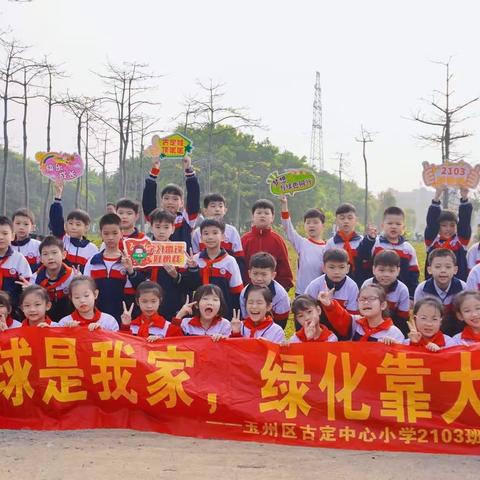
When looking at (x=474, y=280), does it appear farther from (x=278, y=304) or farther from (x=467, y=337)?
(x=278, y=304)

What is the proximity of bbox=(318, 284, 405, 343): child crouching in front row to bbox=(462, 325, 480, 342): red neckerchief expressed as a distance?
0.51 m

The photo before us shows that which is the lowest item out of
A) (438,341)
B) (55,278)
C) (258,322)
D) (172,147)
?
(438,341)

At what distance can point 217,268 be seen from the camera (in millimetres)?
6258

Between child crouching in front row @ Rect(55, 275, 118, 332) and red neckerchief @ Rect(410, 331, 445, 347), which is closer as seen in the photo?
red neckerchief @ Rect(410, 331, 445, 347)

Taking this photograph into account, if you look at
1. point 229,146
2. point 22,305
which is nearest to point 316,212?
point 22,305

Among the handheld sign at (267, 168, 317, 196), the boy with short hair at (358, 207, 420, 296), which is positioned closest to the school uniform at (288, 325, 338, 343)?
the boy with short hair at (358, 207, 420, 296)

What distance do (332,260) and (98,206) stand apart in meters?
69.0

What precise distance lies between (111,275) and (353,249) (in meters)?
2.68

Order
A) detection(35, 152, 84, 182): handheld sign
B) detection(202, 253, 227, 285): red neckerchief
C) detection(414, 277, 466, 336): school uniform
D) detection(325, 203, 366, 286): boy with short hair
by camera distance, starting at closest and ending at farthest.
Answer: detection(414, 277, 466, 336): school uniform, detection(202, 253, 227, 285): red neckerchief, detection(325, 203, 366, 286): boy with short hair, detection(35, 152, 84, 182): handheld sign

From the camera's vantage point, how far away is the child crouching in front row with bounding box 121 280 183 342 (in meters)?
5.64

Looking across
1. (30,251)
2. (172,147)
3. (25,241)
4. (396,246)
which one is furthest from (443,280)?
(25,241)

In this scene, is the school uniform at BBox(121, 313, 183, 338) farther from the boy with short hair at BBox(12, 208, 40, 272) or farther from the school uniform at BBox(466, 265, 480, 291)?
the school uniform at BBox(466, 265, 480, 291)

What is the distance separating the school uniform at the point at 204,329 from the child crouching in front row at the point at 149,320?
0.24 feet

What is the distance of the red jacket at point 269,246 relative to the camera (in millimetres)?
7359
